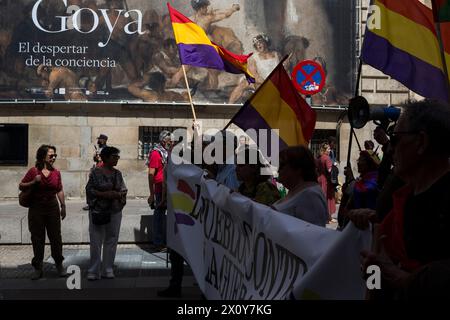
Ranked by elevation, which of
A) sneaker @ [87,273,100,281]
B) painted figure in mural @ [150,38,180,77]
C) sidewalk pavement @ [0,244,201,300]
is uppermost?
painted figure in mural @ [150,38,180,77]

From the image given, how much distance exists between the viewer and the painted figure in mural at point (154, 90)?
17.2 meters

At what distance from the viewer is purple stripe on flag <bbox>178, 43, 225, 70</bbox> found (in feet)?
32.0

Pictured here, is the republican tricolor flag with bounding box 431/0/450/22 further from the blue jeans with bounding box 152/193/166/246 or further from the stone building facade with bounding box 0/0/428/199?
the stone building facade with bounding box 0/0/428/199

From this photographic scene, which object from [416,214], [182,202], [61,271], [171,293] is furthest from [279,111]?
[416,214]

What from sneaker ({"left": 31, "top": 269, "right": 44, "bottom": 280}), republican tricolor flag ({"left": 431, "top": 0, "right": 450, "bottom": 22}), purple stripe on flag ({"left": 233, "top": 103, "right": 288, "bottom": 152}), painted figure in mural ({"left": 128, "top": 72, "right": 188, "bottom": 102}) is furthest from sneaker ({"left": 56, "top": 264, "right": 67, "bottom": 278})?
painted figure in mural ({"left": 128, "top": 72, "right": 188, "bottom": 102})

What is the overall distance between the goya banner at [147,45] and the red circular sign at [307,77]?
2.85 metres

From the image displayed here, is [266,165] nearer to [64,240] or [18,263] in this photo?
[18,263]

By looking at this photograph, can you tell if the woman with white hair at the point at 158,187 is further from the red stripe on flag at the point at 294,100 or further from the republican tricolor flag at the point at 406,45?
the republican tricolor flag at the point at 406,45

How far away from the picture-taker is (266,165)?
6.08 m

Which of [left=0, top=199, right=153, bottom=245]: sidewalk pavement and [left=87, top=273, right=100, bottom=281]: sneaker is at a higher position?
[left=0, top=199, right=153, bottom=245]: sidewalk pavement

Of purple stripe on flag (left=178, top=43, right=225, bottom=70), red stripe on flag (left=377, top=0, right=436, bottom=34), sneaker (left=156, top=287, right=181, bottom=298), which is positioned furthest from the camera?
purple stripe on flag (left=178, top=43, right=225, bottom=70)

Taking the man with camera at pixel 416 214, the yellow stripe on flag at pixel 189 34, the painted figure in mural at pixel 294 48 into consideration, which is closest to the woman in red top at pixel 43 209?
the yellow stripe on flag at pixel 189 34

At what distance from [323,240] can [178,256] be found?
14.0 feet

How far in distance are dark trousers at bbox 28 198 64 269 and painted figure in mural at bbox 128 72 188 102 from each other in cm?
915
